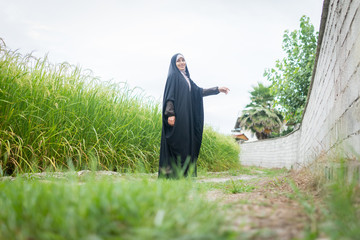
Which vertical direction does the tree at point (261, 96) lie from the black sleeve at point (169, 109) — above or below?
above

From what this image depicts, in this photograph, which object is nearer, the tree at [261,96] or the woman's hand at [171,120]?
the woman's hand at [171,120]

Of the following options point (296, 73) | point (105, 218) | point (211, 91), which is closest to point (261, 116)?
point (296, 73)

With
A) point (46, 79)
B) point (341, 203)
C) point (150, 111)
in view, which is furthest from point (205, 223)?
point (150, 111)

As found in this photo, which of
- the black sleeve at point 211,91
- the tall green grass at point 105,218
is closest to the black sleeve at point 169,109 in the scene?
the black sleeve at point 211,91

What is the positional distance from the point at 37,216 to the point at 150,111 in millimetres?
5284

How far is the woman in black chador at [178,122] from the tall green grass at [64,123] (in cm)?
53

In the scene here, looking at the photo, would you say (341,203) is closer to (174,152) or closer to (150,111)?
(174,152)

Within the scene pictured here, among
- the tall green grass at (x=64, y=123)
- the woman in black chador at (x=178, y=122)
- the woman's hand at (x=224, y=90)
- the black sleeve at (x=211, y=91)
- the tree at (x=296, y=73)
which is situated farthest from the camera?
the tree at (x=296, y=73)

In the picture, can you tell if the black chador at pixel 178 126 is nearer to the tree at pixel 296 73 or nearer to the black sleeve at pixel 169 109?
the black sleeve at pixel 169 109

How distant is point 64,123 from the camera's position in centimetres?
408

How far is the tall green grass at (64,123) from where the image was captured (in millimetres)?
3443

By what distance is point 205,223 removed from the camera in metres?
0.88

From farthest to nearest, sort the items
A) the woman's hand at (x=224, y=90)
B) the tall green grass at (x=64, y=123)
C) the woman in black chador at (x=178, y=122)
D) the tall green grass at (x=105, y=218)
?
the woman's hand at (x=224, y=90) < the woman in black chador at (x=178, y=122) < the tall green grass at (x=64, y=123) < the tall green grass at (x=105, y=218)

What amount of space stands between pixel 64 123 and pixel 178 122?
1.71 metres
